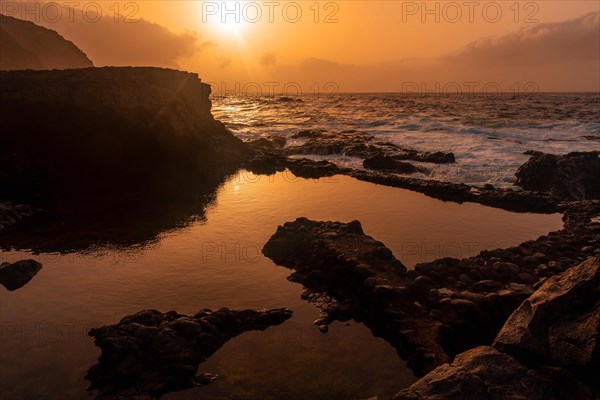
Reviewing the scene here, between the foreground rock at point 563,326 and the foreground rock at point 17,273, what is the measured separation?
491 inches

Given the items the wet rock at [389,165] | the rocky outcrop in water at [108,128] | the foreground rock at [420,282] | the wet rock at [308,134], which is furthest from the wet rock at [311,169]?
the wet rock at [308,134]

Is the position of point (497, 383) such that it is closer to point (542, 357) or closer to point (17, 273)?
point (542, 357)

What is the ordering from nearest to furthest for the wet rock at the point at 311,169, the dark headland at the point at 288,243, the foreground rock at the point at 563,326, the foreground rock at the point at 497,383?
the foreground rock at the point at 497,383, the foreground rock at the point at 563,326, the dark headland at the point at 288,243, the wet rock at the point at 311,169

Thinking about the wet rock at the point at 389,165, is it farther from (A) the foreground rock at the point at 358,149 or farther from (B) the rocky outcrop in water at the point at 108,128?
(B) the rocky outcrop in water at the point at 108,128

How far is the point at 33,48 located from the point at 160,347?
131795mm

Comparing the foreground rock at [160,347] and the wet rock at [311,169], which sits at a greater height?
the wet rock at [311,169]

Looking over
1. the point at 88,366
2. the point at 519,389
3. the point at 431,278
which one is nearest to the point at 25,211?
the point at 88,366

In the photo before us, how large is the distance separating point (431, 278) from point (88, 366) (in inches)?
358

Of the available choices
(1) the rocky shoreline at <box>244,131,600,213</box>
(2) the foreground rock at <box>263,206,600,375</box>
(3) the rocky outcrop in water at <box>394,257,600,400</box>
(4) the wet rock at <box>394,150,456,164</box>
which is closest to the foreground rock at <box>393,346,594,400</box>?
(3) the rocky outcrop in water at <box>394,257,600,400</box>

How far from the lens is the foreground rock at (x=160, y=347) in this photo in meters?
8.09

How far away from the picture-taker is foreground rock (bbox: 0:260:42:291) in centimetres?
1205

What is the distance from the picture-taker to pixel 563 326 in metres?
6.78

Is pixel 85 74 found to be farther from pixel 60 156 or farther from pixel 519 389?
pixel 519 389

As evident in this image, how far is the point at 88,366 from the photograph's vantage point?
8.65 m
